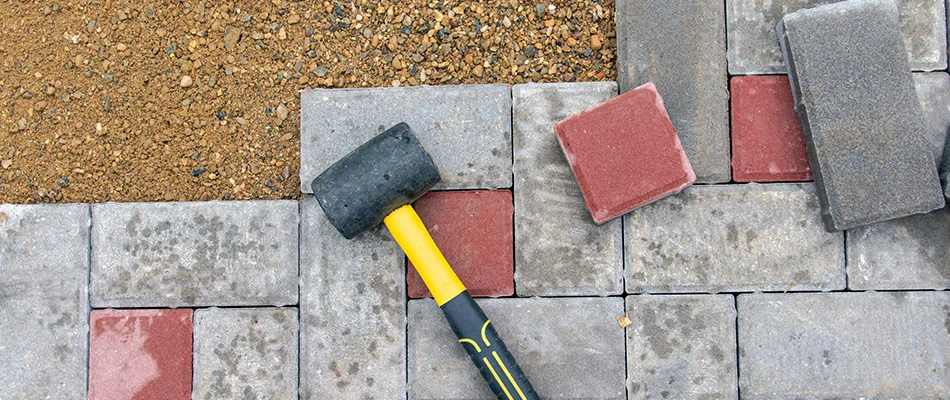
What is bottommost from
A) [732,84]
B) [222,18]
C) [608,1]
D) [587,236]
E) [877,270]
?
[877,270]

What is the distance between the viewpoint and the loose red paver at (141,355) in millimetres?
2391

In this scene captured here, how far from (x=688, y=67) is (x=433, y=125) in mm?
1049

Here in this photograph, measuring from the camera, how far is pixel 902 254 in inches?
91.6

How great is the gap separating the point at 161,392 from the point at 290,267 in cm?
73

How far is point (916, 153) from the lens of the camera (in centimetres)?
223

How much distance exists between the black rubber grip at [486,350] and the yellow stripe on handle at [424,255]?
0.14 feet

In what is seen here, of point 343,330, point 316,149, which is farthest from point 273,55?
point 343,330

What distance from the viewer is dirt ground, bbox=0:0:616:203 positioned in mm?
2457

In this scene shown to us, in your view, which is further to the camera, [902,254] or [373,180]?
[902,254]

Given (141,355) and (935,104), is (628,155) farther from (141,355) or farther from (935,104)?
(141,355)

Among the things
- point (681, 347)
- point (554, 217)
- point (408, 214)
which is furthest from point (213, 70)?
point (681, 347)

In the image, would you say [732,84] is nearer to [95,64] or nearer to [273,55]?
Answer: [273,55]

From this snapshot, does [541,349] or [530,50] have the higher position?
[530,50]

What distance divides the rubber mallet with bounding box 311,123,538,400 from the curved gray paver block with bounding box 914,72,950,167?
1876mm
